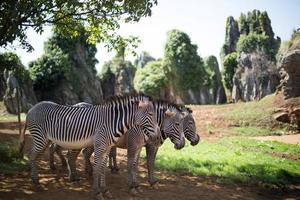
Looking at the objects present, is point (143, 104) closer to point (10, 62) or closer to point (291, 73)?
point (10, 62)

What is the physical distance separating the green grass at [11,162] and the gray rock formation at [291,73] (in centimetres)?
2050

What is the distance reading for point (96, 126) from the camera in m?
8.34

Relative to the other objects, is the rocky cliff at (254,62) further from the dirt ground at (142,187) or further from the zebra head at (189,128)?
the zebra head at (189,128)

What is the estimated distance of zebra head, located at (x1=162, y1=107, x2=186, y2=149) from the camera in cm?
912

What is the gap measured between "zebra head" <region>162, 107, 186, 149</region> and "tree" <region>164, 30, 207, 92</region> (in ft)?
143

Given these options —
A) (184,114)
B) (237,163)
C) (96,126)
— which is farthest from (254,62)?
(96,126)

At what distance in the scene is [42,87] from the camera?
36.1 meters

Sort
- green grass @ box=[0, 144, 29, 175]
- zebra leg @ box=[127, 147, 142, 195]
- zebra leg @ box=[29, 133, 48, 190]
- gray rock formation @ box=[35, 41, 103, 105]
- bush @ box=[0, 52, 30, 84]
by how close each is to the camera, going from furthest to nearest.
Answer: gray rock formation @ box=[35, 41, 103, 105] < bush @ box=[0, 52, 30, 84] < green grass @ box=[0, 144, 29, 175] < zebra leg @ box=[127, 147, 142, 195] < zebra leg @ box=[29, 133, 48, 190]

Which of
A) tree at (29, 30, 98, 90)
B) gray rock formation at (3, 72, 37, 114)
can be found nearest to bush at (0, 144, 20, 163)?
gray rock formation at (3, 72, 37, 114)

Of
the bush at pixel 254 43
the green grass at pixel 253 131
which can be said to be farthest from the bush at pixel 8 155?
the bush at pixel 254 43

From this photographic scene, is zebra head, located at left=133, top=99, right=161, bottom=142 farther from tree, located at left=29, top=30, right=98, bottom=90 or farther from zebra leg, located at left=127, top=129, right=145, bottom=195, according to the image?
tree, located at left=29, top=30, right=98, bottom=90

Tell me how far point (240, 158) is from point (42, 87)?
2700cm

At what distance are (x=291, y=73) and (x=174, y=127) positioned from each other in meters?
19.6

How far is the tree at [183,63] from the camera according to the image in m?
52.7
